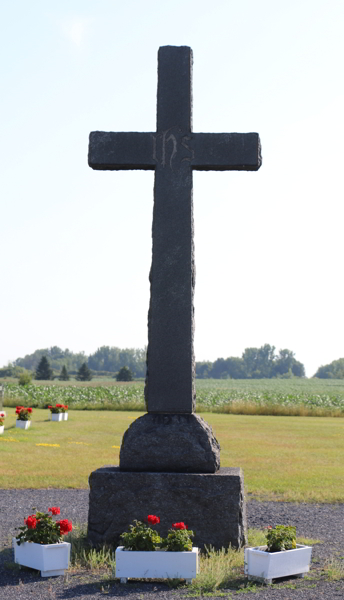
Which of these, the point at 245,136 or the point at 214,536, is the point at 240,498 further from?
the point at 245,136

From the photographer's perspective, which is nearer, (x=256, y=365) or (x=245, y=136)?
(x=245, y=136)

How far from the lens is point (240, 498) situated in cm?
644

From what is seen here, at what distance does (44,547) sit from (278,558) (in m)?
2.11

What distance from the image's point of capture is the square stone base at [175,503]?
6.40 meters

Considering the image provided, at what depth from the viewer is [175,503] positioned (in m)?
6.42

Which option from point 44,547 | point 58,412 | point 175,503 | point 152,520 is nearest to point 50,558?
point 44,547

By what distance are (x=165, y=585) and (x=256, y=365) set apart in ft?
471

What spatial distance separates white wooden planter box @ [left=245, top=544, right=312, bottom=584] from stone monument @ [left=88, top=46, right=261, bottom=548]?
2.55 ft

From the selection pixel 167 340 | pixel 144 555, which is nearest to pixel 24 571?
pixel 144 555

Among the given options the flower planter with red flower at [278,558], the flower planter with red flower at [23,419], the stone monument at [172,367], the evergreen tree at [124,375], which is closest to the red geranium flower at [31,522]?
the stone monument at [172,367]

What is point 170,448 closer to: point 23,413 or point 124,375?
point 23,413

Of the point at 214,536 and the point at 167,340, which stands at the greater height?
the point at 167,340

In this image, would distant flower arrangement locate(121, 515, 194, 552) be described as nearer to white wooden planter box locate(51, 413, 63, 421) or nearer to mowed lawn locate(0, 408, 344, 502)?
mowed lawn locate(0, 408, 344, 502)

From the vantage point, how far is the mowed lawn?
11688 millimetres
